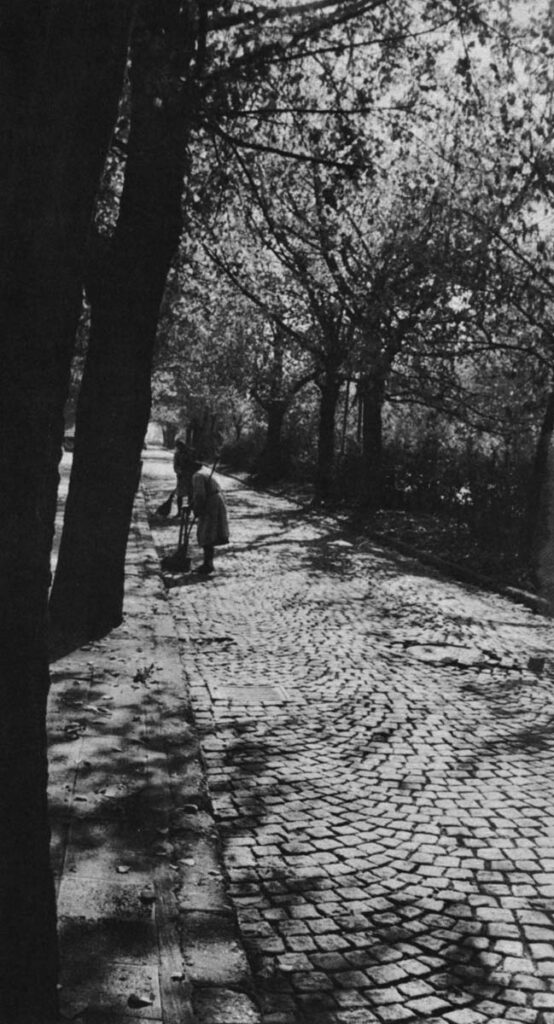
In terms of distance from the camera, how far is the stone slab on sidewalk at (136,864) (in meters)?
3.01

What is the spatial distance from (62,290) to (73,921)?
7.18 ft

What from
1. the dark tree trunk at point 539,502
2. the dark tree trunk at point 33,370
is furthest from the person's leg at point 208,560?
the dark tree trunk at point 33,370

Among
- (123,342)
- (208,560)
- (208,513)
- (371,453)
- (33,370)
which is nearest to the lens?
(33,370)

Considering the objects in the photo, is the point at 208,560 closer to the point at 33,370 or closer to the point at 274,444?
the point at 33,370

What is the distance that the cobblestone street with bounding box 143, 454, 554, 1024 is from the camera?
132 inches

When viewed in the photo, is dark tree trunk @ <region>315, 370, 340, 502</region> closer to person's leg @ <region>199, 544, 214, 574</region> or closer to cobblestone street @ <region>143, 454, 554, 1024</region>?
person's leg @ <region>199, 544, 214, 574</region>

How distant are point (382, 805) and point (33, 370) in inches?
130

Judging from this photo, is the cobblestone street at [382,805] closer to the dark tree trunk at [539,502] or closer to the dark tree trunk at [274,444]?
the dark tree trunk at [539,502]

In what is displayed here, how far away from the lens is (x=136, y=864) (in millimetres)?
3922

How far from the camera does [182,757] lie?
214 inches

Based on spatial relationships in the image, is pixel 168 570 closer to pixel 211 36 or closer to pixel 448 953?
pixel 211 36

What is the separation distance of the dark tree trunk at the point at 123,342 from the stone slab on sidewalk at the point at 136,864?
5.24 feet

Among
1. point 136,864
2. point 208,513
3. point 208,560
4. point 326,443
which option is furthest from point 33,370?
point 326,443

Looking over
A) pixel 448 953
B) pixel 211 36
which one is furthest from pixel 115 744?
pixel 211 36
